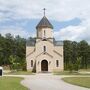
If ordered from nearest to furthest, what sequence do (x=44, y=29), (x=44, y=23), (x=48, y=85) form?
1. (x=48, y=85)
2. (x=44, y=29)
3. (x=44, y=23)

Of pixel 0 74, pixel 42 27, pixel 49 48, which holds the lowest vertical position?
pixel 0 74

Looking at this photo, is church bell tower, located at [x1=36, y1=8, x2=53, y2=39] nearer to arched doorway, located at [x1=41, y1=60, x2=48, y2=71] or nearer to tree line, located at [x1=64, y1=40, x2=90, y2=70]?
arched doorway, located at [x1=41, y1=60, x2=48, y2=71]

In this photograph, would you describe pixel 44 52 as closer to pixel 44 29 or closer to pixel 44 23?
pixel 44 29

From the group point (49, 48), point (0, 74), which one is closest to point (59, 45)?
point (49, 48)

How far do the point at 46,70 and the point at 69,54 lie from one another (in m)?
39.4

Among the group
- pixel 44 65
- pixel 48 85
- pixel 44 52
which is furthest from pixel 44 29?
pixel 48 85

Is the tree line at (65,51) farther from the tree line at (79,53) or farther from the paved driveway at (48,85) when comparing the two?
the paved driveway at (48,85)

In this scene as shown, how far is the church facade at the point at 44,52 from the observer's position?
68000 mm

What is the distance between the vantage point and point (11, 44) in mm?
109438

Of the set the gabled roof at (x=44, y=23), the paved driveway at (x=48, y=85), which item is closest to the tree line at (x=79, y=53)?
the gabled roof at (x=44, y=23)

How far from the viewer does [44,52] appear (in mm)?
68438

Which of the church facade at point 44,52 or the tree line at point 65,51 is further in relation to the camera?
the tree line at point 65,51

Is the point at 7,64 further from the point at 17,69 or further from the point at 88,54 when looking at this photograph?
the point at 17,69

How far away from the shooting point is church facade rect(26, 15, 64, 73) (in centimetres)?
6800
